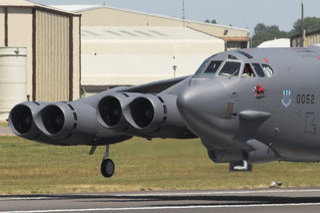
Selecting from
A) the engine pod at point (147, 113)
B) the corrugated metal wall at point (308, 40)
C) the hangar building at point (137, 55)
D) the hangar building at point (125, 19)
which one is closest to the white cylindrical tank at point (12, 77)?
the corrugated metal wall at point (308, 40)

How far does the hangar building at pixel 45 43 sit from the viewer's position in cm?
9819

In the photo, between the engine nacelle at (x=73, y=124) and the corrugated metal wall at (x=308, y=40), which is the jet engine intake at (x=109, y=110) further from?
the corrugated metal wall at (x=308, y=40)

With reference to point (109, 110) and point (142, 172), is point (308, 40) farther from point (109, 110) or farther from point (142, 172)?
point (109, 110)

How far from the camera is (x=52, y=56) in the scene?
102938 mm

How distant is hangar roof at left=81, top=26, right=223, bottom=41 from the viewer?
139 meters

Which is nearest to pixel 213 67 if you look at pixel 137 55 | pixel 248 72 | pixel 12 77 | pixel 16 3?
pixel 248 72

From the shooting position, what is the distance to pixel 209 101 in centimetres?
2388

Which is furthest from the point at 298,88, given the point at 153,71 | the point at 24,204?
the point at 153,71

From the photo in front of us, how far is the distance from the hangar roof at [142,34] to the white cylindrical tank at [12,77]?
38.0 m

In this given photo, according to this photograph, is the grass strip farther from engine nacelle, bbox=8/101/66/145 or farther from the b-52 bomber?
the b-52 bomber

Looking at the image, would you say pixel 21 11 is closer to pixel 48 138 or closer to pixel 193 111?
pixel 48 138

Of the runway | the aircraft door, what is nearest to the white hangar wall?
the runway

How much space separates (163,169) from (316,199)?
50.9 feet

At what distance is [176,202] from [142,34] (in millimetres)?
117289
